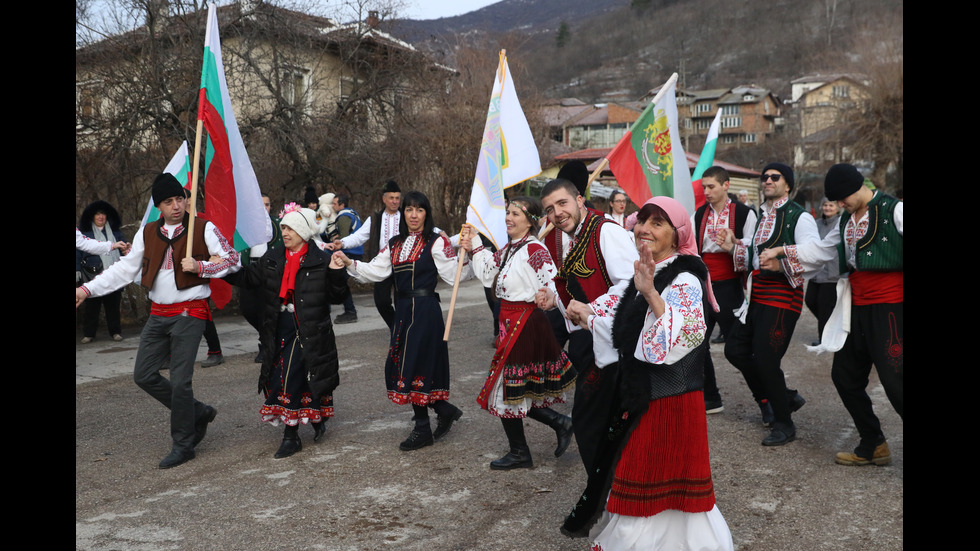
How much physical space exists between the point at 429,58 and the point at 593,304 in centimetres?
1501

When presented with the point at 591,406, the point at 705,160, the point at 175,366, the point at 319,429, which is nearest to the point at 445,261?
the point at 319,429

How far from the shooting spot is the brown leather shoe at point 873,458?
5074mm

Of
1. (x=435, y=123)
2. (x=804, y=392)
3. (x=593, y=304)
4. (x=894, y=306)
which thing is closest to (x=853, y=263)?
(x=894, y=306)

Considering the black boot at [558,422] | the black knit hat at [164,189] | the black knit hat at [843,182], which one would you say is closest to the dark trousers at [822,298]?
the black knit hat at [843,182]

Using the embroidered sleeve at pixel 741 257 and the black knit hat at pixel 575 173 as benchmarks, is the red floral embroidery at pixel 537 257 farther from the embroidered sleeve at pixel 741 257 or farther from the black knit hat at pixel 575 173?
the embroidered sleeve at pixel 741 257

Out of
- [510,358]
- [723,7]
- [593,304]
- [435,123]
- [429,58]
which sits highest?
[723,7]

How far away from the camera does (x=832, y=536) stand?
3.97 m

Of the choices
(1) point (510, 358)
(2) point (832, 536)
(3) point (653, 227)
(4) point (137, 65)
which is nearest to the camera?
(3) point (653, 227)

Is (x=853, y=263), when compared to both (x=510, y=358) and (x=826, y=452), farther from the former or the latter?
(x=510, y=358)

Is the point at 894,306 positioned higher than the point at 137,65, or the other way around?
the point at 137,65

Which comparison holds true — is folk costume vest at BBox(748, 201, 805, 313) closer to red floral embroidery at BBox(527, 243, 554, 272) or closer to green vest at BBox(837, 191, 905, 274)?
green vest at BBox(837, 191, 905, 274)

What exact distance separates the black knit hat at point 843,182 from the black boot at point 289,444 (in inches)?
154

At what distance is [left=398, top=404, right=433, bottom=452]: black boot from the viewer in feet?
18.3

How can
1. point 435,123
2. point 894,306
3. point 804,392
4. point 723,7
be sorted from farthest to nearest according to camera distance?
point 723,7
point 435,123
point 804,392
point 894,306
